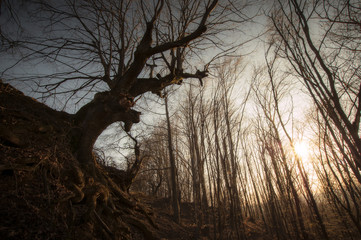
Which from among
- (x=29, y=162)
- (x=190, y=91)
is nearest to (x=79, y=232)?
(x=29, y=162)

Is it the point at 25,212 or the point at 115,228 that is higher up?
the point at 25,212

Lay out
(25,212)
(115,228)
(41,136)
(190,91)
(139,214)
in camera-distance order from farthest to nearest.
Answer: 1. (190,91)
2. (139,214)
3. (41,136)
4. (115,228)
5. (25,212)

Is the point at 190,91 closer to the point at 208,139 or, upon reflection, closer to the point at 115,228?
the point at 208,139

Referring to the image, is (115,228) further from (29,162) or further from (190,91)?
(190,91)

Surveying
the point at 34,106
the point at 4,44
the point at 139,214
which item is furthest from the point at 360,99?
the point at 4,44

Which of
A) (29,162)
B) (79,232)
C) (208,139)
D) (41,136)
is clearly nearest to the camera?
(79,232)

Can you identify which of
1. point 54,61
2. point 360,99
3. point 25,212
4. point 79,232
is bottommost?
point 79,232

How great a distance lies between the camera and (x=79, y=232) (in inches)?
87.4

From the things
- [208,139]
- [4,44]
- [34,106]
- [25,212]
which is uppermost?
[4,44]

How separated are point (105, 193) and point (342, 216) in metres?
10.6

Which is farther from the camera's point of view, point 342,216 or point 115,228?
point 342,216

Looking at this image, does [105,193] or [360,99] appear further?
[105,193]

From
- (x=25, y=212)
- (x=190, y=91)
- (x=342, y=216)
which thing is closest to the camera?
(x=25, y=212)

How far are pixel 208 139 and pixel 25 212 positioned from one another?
3.59 meters
